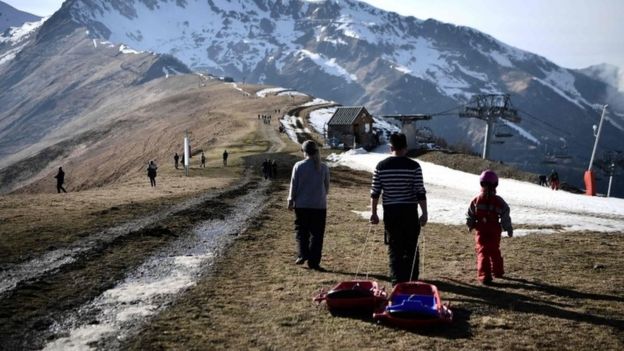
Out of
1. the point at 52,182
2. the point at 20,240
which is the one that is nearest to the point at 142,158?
the point at 52,182

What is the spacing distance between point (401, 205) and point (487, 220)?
1.87 metres

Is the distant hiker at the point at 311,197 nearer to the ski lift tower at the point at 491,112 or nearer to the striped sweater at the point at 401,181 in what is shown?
the striped sweater at the point at 401,181

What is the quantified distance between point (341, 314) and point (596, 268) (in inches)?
262

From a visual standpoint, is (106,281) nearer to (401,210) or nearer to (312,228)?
(312,228)

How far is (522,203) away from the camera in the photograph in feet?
105

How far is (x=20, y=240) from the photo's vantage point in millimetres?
13938

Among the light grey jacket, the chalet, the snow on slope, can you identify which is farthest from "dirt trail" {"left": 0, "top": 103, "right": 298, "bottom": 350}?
the chalet

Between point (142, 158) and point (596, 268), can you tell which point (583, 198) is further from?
point (142, 158)

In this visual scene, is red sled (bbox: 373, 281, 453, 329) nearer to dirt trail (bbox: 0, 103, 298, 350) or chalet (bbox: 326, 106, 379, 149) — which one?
dirt trail (bbox: 0, 103, 298, 350)

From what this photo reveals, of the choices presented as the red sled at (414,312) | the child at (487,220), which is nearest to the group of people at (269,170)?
the child at (487,220)

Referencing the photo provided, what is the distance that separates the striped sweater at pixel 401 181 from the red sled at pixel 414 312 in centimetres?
192

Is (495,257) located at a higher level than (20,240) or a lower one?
higher

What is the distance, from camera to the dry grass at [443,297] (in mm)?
7176

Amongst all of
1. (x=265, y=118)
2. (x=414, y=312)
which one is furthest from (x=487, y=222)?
(x=265, y=118)
